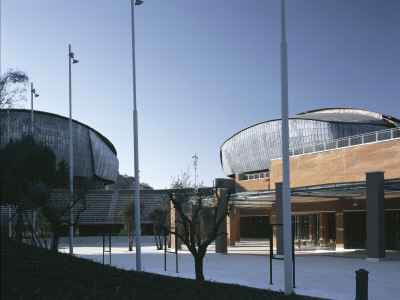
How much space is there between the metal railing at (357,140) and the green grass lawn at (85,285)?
74.5 feet

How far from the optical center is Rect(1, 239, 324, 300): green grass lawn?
11695 millimetres

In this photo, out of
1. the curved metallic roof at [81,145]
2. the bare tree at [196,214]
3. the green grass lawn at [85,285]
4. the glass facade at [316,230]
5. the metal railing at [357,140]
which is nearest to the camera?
the green grass lawn at [85,285]

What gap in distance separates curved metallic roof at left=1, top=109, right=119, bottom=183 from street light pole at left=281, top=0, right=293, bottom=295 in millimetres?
73256

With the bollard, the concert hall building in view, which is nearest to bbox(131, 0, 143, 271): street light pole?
the concert hall building

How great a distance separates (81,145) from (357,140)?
6995 cm

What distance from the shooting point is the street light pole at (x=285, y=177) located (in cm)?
1372

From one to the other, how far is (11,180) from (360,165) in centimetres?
2954

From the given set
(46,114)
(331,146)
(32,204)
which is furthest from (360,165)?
(46,114)

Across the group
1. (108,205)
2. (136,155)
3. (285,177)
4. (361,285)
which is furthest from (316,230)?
(108,205)

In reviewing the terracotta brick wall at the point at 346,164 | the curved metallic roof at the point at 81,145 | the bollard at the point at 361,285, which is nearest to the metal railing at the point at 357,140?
the terracotta brick wall at the point at 346,164

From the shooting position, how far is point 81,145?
9606 centimetres

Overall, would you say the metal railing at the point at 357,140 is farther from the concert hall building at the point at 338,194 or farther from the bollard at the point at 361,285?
the bollard at the point at 361,285

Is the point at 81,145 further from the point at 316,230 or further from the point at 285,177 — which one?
the point at 285,177

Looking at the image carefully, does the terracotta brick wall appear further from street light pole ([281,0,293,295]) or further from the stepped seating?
the stepped seating
